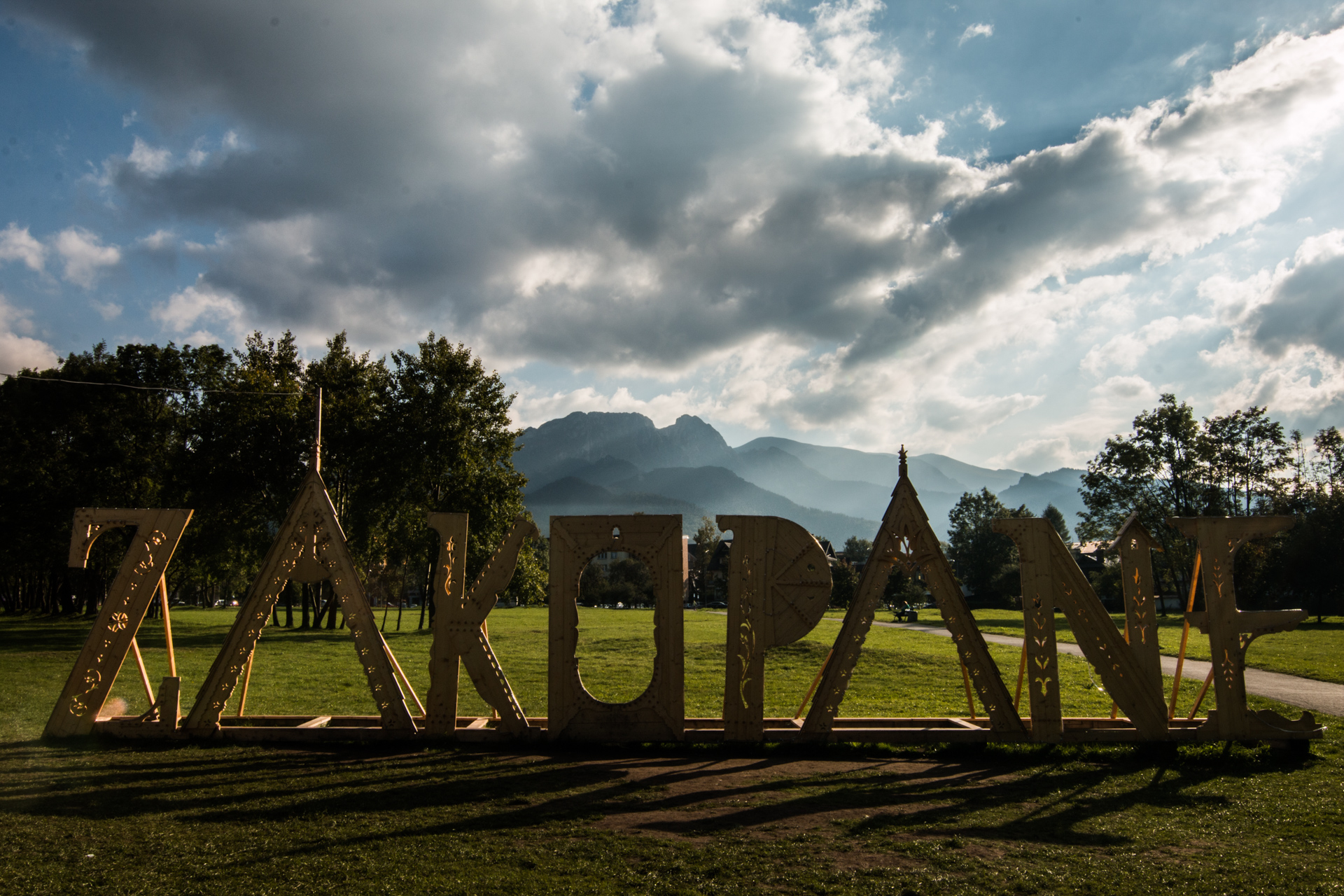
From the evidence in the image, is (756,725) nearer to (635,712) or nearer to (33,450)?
(635,712)

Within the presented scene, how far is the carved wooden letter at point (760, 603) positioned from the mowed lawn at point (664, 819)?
0.60 meters

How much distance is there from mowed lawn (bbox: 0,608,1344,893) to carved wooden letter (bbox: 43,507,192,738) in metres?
0.45

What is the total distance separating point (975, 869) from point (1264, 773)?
17.7ft

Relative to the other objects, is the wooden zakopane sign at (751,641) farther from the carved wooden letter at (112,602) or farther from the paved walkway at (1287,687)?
the paved walkway at (1287,687)

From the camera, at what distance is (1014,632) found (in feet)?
101

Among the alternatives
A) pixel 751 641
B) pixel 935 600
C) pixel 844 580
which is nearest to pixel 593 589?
pixel 844 580

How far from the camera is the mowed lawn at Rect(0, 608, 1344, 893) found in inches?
207

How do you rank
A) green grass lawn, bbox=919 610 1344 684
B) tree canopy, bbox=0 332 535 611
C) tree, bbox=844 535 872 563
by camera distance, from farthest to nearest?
tree, bbox=844 535 872 563 < tree canopy, bbox=0 332 535 611 < green grass lawn, bbox=919 610 1344 684

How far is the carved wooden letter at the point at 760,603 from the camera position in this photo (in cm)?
916

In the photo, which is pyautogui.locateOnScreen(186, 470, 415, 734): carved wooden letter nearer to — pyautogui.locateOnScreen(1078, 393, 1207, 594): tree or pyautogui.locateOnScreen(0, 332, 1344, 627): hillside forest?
pyautogui.locateOnScreen(0, 332, 1344, 627): hillside forest

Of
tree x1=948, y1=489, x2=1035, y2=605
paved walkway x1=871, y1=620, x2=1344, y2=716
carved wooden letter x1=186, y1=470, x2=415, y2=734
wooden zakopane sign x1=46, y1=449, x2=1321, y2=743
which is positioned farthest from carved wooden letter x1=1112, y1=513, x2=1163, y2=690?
tree x1=948, y1=489, x2=1035, y2=605

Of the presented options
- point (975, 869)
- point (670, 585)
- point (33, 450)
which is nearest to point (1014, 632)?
point (670, 585)

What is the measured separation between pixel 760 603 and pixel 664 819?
3.27 m

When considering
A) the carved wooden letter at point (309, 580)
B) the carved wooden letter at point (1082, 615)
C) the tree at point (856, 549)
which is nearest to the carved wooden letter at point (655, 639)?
the carved wooden letter at point (309, 580)
